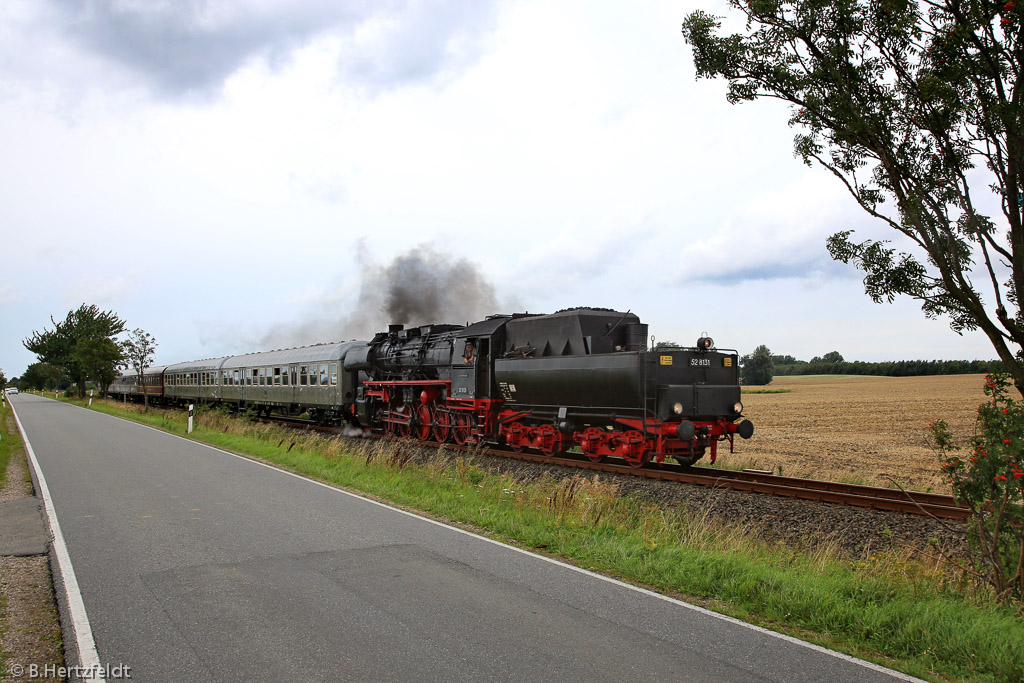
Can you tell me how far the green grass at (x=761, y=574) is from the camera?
4.91 meters

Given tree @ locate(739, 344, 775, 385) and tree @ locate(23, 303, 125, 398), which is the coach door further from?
tree @ locate(739, 344, 775, 385)

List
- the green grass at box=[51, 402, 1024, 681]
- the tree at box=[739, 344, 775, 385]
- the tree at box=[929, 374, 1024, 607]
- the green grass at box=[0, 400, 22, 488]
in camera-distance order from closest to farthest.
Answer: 1. the green grass at box=[51, 402, 1024, 681]
2. the tree at box=[929, 374, 1024, 607]
3. the green grass at box=[0, 400, 22, 488]
4. the tree at box=[739, 344, 775, 385]

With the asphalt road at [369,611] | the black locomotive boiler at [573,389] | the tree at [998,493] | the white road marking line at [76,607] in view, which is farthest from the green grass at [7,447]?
the tree at [998,493]

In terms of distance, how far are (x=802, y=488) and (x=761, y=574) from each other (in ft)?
18.1

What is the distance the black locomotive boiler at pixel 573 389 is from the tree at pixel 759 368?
68.8 m

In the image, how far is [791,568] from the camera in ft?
22.2

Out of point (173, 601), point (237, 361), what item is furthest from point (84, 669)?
point (237, 361)

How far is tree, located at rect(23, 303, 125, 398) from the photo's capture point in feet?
162

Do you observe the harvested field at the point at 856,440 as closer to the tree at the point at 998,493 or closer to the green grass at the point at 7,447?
the tree at the point at 998,493

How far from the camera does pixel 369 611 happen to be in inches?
220

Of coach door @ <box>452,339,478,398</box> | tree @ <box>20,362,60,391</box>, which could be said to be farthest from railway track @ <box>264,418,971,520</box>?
tree @ <box>20,362,60,391</box>

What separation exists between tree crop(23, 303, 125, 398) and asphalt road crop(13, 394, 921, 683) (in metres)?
46.5

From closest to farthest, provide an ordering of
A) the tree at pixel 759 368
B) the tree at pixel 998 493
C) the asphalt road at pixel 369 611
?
the asphalt road at pixel 369 611
the tree at pixel 998 493
the tree at pixel 759 368

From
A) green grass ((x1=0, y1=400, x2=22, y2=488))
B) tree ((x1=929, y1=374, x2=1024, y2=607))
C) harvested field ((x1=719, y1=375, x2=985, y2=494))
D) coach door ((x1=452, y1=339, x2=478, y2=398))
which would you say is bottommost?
harvested field ((x1=719, y1=375, x2=985, y2=494))
